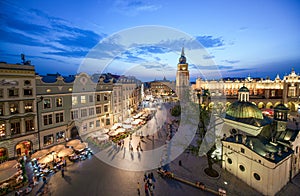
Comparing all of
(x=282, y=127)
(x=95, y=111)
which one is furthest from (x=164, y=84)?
(x=282, y=127)

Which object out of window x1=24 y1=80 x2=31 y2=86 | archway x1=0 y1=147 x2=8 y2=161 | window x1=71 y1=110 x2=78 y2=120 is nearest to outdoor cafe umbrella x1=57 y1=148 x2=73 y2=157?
archway x1=0 y1=147 x2=8 y2=161

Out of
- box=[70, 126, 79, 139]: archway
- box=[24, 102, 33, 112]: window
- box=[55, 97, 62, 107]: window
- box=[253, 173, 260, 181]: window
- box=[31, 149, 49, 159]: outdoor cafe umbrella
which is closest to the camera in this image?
box=[253, 173, 260, 181]: window

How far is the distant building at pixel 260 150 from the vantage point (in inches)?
606

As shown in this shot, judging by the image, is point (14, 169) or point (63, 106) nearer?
point (14, 169)

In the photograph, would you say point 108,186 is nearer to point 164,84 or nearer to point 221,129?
point 221,129

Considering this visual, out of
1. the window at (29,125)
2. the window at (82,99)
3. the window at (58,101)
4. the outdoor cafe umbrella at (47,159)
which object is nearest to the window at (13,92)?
the window at (29,125)

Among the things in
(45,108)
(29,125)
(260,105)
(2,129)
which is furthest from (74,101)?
(260,105)

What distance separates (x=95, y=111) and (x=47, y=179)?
56.0ft

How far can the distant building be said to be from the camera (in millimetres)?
15391

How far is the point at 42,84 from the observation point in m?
25.1

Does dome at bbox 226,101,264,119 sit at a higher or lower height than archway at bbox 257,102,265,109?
higher

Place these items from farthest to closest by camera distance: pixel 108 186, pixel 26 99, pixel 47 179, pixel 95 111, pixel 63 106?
1. pixel 95 111
2. pixel 63 106
3. pixel 26 99
4. pixel 47 179
5. pixel 108 186

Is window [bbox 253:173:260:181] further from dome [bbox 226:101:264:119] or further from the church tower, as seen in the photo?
the church tower

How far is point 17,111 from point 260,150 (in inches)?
1299
